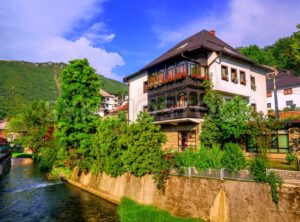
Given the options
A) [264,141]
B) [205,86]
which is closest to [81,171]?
[205,86]

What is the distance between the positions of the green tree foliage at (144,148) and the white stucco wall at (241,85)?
10.5 metres

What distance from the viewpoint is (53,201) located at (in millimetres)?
25297

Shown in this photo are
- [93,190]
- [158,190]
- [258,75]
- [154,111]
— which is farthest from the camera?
[258,75]

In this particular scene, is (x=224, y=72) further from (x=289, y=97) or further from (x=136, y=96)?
(x=289, y=97)

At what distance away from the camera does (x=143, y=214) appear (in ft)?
64.0

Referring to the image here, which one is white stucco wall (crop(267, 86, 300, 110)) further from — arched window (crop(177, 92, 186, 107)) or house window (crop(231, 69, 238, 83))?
arched window (crop(177, 92, 186, 107))

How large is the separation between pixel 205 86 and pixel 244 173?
14.4 metres

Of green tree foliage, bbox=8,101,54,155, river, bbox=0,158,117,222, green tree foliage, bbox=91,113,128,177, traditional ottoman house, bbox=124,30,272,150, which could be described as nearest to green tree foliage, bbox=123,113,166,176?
green tree foliage, bbox=91,113,128,177

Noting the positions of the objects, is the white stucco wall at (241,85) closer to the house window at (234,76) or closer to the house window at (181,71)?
the house window at (234,76)

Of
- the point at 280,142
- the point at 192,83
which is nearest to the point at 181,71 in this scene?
the point at 192,83

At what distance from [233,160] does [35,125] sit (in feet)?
170

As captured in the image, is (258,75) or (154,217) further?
(258,75)

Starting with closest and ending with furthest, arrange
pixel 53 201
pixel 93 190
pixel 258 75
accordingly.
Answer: pixel 53 201 < pixel 93 190 < pixel 258 75

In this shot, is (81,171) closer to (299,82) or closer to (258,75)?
(258,75)
